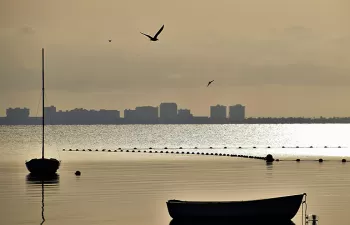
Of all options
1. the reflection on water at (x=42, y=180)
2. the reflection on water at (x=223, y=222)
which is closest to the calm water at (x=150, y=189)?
the reflection on water at (x=42, y=180)

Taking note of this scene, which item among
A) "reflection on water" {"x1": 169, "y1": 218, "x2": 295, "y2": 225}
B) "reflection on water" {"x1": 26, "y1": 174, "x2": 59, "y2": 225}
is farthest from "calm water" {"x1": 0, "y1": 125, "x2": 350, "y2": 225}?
"reflection on water" {"x1": 169, "y1": 218, "x2": 295, "y2": 225}

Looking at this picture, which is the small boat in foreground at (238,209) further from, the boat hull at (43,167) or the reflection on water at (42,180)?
the boat hull at (43,167)

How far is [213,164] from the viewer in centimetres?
10625

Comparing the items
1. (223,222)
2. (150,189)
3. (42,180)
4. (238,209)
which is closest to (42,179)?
(42,180)

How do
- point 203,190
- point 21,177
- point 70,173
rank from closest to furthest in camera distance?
point 203,190, point 21,177, point 70,173

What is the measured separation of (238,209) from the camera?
4662cm

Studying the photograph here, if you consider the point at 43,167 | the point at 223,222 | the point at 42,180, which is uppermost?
the point at 43,167

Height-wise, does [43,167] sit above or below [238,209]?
above

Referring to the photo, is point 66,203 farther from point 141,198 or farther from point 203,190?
point 203,190

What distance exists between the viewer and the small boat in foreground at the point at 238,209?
4647 cm

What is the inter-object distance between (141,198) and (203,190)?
287 inches

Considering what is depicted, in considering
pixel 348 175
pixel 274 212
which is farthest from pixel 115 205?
pixel 348 175

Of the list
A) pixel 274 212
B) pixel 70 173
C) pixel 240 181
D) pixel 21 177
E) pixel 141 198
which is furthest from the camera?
pixel 70 173

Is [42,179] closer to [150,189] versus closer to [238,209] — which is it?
[150,189]
